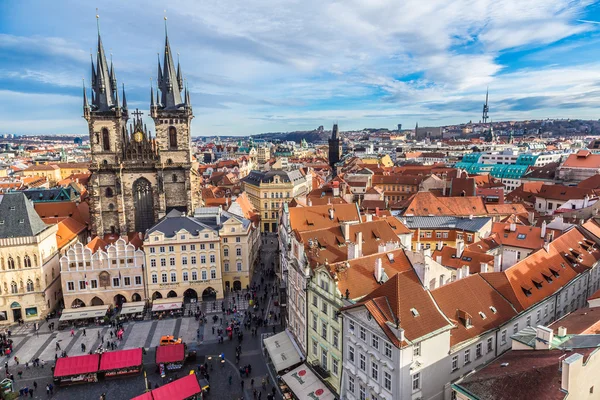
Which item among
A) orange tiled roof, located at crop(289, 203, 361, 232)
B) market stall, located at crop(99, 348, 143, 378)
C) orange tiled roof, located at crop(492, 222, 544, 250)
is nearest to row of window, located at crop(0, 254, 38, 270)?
market stall, located at crop(99, 348, 143, 378)

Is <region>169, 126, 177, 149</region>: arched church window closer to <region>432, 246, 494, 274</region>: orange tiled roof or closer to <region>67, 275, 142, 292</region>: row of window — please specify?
<region>67, 275, 142, 292</region>: row of window

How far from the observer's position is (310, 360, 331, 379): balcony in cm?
3669

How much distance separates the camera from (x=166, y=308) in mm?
55562

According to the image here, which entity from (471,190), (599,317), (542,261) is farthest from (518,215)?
(599,317)

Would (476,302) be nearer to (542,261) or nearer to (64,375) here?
(542,261)

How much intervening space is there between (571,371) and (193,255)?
1867 inches

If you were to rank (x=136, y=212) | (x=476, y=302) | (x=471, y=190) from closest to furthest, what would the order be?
(x=476, y=302)
(x=136, y=212)
(x=471, y=190)

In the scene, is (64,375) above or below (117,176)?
below

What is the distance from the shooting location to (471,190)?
8488 centimetres

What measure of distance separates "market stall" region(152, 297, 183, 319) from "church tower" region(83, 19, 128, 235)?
22.1 meters

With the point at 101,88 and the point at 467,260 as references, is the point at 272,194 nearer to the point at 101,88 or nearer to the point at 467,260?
the point at 101,88

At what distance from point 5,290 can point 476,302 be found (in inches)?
2185

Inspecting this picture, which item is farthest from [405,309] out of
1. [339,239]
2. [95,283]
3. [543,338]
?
[95,283]

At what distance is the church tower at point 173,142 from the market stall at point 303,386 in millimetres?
43541
